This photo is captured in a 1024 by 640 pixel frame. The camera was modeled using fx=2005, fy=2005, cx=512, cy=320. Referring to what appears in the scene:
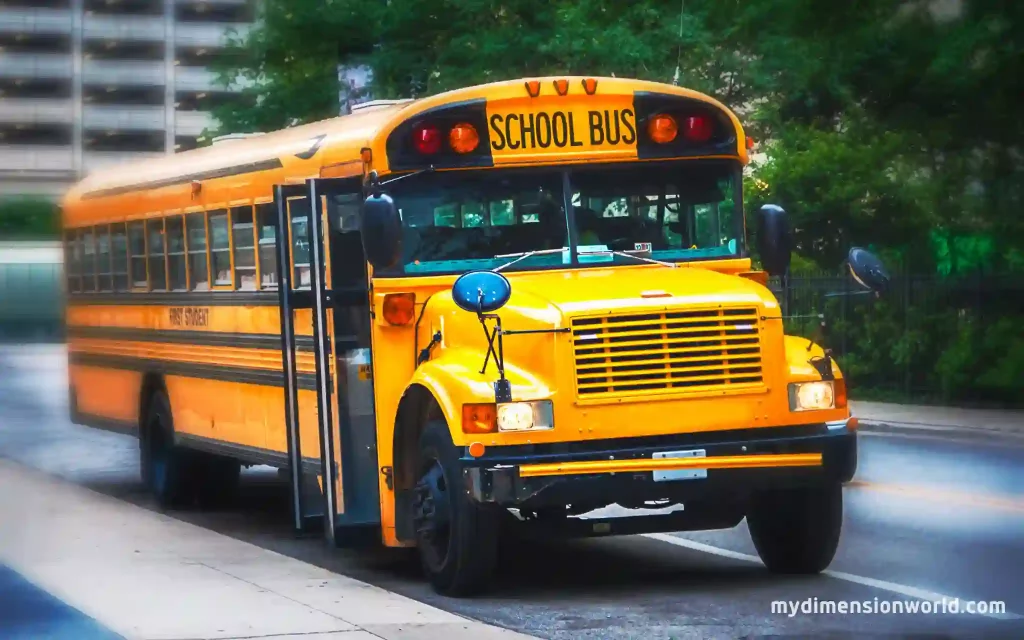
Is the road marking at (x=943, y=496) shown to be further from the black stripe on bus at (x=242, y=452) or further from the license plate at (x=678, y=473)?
the black stripe on bus at (x=242, y=452)

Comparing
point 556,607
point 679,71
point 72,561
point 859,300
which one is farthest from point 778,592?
point 679,71

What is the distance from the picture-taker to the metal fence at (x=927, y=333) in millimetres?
23250

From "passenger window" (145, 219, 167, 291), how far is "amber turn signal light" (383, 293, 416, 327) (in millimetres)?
4933

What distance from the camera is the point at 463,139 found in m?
10.5

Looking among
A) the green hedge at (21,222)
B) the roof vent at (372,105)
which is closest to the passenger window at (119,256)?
the roof vent at (372,105)

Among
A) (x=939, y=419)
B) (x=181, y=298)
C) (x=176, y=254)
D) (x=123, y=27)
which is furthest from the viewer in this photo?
(x=123, y=27)

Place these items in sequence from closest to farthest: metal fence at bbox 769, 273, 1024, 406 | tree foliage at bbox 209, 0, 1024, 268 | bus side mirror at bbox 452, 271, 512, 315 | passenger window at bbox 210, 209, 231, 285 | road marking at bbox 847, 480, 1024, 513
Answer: bus side mirror at bbox 452, 271, 512, 315 → passenger window at bbox 210, 209, 231, 285 → road marking at bbox 847, 480, 1024, 513 → tree foliage at bbox 209, 0, 1024, 268 → metal fence at bbox 769, 273, 1024, 406

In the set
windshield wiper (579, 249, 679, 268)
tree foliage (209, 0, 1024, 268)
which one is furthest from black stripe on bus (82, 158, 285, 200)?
tree foliage (209, 0, 1024, 268)

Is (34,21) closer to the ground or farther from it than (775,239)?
farther from it

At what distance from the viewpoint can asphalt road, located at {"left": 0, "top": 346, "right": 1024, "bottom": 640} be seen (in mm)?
8977

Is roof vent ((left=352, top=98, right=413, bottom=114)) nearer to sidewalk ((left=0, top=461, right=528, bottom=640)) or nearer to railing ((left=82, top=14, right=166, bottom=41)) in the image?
sidewalk ((left=0, top=461, right=528, bottom=640))

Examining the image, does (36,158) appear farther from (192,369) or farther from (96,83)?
(192,369)

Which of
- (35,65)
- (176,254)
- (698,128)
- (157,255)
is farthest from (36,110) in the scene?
(698,128)

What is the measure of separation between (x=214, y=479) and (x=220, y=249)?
97.6 inches
